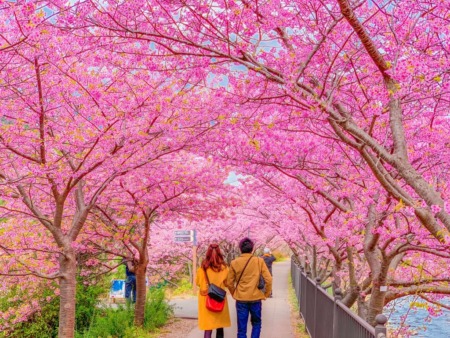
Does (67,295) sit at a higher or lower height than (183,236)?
lower

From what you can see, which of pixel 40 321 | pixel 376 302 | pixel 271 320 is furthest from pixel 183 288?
pixel 376 302

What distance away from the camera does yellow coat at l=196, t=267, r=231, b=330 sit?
7055 mm

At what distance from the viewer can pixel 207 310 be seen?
7199mm

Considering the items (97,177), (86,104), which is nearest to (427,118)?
(86,104)

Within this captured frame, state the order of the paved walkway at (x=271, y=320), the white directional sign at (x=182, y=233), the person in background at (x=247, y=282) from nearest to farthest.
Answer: the person in background at (x=247, y=282), the paved walkway at (x=271, y=320), the white directional sign at (x=182, y=233)

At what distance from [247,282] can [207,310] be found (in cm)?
87

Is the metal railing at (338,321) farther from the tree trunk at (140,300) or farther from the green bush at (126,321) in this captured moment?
the tree trunk at (140,300)

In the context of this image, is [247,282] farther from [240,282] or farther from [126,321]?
[126,321]

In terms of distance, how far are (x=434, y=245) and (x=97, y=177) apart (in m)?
6.10

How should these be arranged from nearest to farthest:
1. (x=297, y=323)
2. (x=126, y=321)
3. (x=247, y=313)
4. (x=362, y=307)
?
(x=247, y=313)
(x=362, y=307)
(x=126, y=321)
(x=297, y=323)

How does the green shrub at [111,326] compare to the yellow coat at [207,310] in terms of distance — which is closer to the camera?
the yellow coat at [207,310]

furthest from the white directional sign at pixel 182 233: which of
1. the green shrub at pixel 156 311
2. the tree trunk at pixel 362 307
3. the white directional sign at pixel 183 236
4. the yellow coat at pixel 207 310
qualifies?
the yellow coat at pixel 207 310

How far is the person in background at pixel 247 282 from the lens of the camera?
6785mm

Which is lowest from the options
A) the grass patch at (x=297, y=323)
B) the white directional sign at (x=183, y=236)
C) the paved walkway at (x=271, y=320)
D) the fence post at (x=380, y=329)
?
the grass patch at (x=297, y=323)
